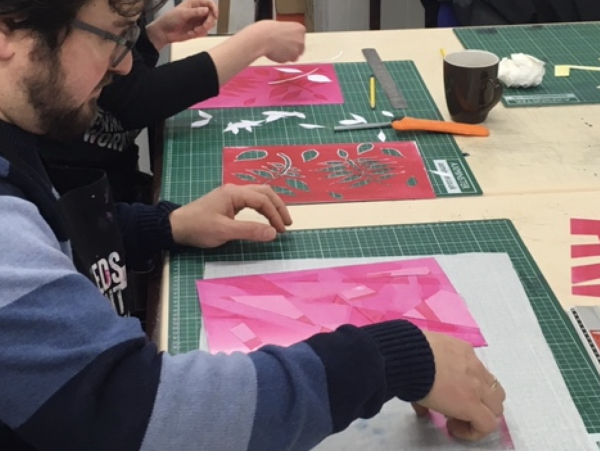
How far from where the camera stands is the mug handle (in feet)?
4.74

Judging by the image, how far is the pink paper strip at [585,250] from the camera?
3.65 feet

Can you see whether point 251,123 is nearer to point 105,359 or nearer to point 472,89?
point 472,89

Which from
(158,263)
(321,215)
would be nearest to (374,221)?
(321,215)

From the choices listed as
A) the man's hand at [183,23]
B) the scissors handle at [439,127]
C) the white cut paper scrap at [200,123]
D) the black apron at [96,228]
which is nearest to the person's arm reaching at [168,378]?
the black apron at [96,228]

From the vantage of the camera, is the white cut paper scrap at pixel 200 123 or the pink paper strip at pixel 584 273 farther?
the white cut paper scrap at pixel 200 123

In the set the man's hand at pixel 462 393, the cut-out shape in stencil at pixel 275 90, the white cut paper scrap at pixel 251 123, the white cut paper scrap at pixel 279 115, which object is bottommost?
the white cut paper scrap at pixel 251 123

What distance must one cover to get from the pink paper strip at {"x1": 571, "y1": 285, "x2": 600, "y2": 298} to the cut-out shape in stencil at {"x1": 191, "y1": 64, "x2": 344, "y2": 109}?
66 centimetres

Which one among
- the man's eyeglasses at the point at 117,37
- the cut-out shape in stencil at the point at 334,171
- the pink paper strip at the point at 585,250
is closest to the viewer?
the man's eyeglasses at the point at 117,37

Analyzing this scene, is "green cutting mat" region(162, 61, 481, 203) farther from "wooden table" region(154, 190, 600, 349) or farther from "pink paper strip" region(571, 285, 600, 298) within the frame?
"pink paper strip" region(571, 285, 600, 298)


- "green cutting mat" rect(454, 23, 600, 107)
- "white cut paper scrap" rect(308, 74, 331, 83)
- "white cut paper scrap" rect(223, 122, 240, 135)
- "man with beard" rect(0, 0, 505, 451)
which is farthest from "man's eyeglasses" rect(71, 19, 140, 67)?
"green cutting mat" rect(454, 23, 600, 107)

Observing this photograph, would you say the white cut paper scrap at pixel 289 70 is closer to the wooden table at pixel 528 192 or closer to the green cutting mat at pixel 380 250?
the wooden table at pixel 528 192

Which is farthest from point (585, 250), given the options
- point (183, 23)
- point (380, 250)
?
point (183, 23)

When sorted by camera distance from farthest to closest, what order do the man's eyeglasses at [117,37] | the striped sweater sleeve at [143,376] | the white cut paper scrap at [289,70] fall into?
the white cut paper scrap at [289,70] < the man's eyeglasses at [117,37] < the striped sweater sleeve at [143,376]

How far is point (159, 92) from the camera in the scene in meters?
1.51
